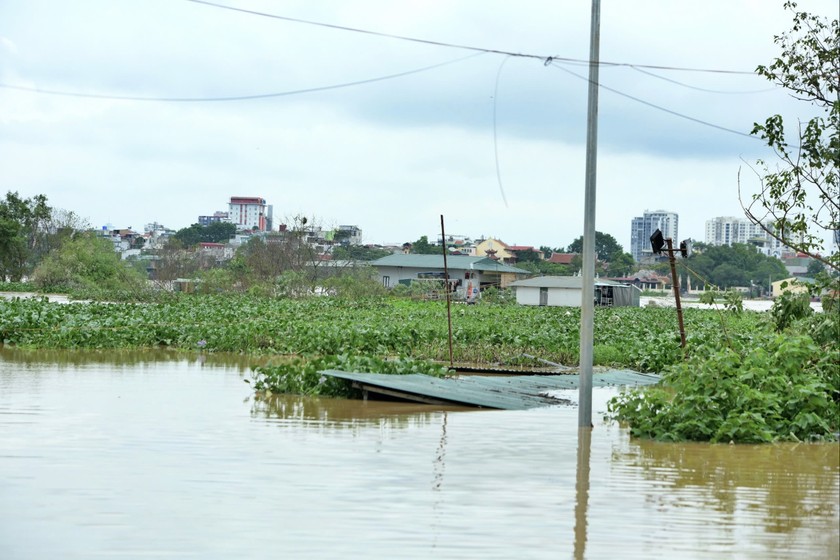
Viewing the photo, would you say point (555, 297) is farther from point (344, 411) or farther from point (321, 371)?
point (344, 411)

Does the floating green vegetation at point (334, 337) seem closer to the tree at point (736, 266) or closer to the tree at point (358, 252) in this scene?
the tree at point (358, 252)

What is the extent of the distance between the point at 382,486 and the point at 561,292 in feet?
187

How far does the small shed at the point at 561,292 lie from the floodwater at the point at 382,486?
5036 centimetres

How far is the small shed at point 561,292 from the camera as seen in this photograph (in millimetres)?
65375

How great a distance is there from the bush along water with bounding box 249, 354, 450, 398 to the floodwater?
3.16ft

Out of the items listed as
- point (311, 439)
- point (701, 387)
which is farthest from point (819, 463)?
point (311, 439)

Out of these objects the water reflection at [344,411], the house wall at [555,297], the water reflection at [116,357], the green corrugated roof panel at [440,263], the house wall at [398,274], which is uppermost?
the green corrugated roof panel at [440,263]

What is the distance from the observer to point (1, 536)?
7277 millimetres

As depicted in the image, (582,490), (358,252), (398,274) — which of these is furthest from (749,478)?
(358,252)

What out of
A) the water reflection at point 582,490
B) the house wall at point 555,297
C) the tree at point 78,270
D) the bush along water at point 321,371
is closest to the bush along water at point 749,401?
the water reflection at point 582,490

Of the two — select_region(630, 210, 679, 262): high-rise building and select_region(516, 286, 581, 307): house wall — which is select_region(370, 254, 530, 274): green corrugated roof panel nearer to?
select_region(516, 286, 581, 307): house wall

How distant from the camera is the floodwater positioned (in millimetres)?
7277

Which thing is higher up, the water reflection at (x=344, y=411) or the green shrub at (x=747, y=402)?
the green shrub at (x=747, y=402)

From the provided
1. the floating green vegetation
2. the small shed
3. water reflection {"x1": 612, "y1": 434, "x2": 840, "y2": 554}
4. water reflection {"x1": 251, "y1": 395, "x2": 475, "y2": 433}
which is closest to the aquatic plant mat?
water reflection {"x1": 251, "y1": 395, "x2": 475, "y2": 433}
